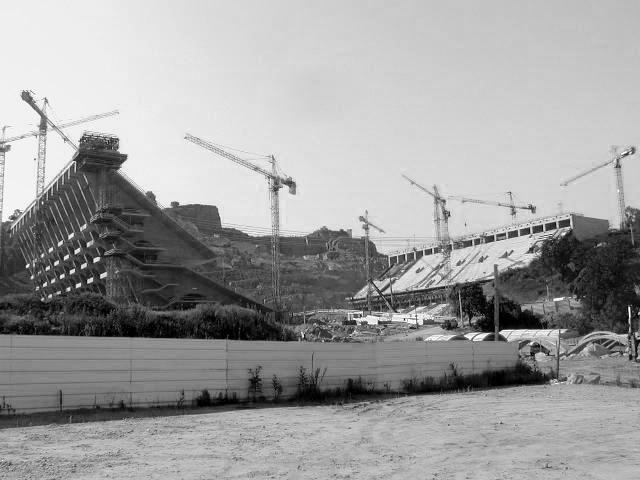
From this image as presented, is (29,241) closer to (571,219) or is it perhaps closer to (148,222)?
(148,222)

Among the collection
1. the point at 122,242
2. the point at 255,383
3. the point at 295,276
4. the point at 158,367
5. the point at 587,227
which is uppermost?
the point at 587,227

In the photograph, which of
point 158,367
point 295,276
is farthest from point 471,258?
point 158,367

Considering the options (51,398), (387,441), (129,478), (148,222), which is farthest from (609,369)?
(148,222)

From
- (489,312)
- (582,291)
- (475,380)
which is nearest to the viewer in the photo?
(475,380)

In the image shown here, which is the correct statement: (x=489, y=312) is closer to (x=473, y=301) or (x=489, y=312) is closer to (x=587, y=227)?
(x=473, y=301)

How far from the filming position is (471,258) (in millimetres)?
147250

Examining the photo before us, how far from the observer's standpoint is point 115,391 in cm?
1795

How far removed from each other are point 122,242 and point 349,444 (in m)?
77.3

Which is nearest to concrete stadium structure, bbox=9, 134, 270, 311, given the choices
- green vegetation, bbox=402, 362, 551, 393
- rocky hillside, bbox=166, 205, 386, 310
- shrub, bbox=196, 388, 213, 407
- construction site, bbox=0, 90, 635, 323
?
construction site, bbox=0, 90, 635, 323

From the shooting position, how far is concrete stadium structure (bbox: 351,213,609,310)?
5167 inches

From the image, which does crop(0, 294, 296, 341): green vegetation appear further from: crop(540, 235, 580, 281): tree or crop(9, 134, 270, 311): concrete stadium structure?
crop(540, 235, 580, 281): tree

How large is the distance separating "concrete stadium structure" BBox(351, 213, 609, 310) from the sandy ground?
111 metres

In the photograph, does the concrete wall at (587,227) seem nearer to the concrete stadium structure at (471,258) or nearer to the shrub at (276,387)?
the concrete stadium structure at (471,258)

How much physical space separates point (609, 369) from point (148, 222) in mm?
68575
